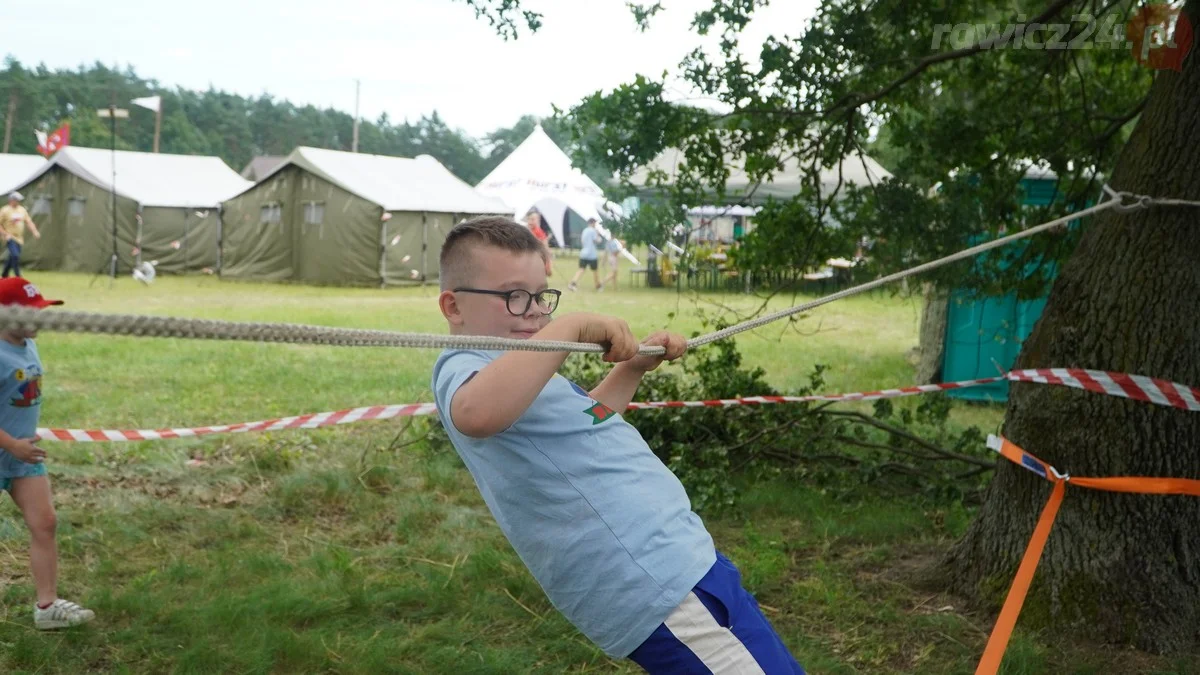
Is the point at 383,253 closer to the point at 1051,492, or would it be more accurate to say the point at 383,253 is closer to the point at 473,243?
the point at 1051,492

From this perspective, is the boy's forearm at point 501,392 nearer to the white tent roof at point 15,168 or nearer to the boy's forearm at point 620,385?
the boy's forearm at point 620,385

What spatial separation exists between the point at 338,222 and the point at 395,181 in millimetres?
1968

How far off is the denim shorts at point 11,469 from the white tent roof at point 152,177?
→ 21.2m

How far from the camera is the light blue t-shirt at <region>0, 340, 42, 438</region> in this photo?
159 inches

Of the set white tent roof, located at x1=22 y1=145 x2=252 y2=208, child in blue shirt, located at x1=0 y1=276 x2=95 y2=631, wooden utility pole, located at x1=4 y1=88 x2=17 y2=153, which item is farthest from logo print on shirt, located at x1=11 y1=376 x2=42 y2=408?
wooden utility pole, located at x1=4 y1=88 x2=17 y2=153

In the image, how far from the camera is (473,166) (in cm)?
8031

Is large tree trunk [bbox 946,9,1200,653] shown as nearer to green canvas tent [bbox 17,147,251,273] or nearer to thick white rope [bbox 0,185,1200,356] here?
thick white rope [bbox 0,185,1200,356]

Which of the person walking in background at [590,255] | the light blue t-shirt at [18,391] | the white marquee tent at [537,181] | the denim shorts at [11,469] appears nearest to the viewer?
the light blue t-shirt at [18,391]

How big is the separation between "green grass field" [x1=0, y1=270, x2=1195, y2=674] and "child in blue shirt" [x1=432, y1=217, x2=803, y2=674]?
1871 millimetres

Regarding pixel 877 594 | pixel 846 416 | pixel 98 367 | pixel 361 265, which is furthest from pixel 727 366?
pixel 361 265

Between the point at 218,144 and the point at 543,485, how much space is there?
3112 inches

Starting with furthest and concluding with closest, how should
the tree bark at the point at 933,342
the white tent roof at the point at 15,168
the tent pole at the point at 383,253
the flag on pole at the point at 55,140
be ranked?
1. the white tent roof at the point at 15,168
2. the flag on pole at the point at 55,140
3. the tent pole at the point at 383,253
4. the tree bark at the point at 933,342

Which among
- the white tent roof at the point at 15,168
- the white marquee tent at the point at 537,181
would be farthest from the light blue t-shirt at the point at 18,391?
the white tent roof at the point at 15,168

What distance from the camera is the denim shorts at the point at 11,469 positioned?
165 inches
